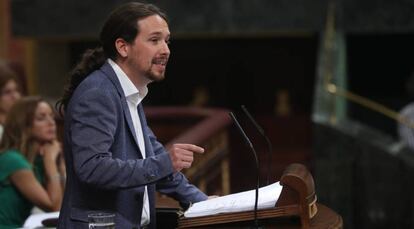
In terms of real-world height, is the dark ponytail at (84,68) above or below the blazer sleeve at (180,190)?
above

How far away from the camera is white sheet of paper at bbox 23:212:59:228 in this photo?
475 cm

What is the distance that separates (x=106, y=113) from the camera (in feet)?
10.9

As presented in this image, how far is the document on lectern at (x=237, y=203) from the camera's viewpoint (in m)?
3.35

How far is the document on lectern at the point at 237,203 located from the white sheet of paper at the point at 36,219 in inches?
54.4

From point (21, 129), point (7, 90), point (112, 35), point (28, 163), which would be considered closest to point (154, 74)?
point (112, 35)

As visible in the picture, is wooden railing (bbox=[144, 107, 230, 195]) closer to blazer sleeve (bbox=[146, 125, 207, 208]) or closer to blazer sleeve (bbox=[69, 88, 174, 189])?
blazer sleeve (bbox=[146, 125, 207, 208])

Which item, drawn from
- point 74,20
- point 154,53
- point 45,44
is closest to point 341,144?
point 74,20

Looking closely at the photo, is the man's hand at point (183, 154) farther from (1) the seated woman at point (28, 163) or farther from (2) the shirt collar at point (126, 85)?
(1) the seated woman at point (28, 163)

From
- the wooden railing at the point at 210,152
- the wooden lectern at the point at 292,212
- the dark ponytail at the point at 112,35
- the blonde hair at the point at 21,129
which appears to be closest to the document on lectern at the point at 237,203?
the wooden lectern at the point at 292,212

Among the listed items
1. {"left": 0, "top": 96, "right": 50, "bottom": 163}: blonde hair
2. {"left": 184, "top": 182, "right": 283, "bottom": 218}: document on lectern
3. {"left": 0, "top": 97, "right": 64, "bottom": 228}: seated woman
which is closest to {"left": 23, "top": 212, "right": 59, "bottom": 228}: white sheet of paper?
{"left": 0, "top": 97, "right": 64, "bottom": 228}: seated woman

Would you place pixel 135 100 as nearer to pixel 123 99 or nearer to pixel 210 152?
pixel 123 99

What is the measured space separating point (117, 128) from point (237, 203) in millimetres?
454

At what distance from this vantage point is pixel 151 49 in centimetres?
339

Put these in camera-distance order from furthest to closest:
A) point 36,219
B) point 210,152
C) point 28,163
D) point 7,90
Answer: point 210,152, point 7,90, point 28,163, point 36,219
